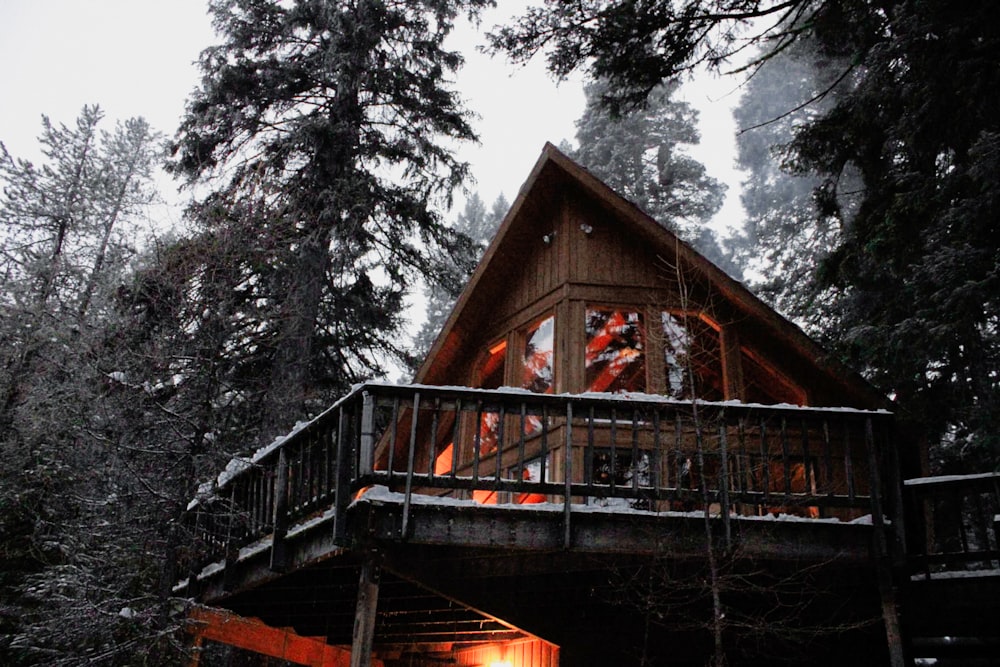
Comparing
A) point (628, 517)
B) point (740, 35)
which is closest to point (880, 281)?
point (740, 35)

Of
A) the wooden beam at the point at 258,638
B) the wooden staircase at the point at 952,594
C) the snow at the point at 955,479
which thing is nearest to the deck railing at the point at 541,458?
the snow at the point at 955,479

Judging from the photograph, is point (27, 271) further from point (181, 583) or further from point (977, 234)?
point (977, 234)

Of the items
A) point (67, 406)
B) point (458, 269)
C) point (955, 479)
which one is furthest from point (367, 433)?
point (458, 269)

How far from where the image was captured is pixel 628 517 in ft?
24.0

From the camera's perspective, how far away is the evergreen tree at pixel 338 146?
16281 mm

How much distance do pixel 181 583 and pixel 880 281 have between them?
1140 cm

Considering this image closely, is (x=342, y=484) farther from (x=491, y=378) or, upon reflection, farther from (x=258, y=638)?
(x=491, y=378)

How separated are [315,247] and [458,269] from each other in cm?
471

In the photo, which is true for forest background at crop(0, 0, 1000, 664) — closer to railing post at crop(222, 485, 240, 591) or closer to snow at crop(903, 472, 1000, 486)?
railing post at crop(222, 485, 240, 591)

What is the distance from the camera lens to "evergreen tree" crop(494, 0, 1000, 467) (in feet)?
28.0

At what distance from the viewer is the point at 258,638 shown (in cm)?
1013

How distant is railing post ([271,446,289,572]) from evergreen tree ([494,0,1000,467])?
17.6 feet

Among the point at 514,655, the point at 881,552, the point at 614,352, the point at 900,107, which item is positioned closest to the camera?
the point at 881,552

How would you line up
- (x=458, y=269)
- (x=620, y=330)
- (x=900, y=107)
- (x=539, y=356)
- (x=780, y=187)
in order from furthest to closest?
(x=780, y=187), (x=458, y=269), (x=539, y=356), (x=620, y=330), (x=900, y=107)
